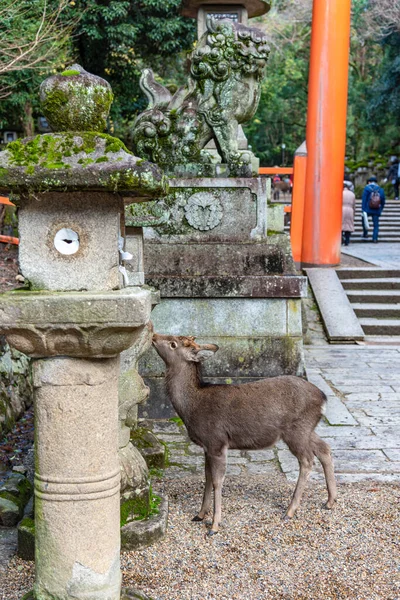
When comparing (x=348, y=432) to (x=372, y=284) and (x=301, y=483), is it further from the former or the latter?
(x=372, y=284)

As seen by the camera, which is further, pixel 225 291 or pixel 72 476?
pixel 225 291

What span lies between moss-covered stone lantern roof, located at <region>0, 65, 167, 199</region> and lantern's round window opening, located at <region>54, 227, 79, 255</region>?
0.68 ft

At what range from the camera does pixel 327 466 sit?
4.74 m

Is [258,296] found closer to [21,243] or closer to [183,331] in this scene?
[183,331]

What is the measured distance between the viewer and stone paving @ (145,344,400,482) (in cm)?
548

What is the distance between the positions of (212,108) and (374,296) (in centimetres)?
545

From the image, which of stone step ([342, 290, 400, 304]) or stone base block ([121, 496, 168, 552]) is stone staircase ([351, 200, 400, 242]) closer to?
stone step ([342, 290, 400, 304])

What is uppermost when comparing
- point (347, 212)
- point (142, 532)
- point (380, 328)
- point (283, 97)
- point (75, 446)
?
point (283, 97)

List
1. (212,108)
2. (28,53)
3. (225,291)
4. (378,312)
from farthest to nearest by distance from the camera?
1. (378,312)
2. (28,53)
3. (212,108)
4. (225,291)

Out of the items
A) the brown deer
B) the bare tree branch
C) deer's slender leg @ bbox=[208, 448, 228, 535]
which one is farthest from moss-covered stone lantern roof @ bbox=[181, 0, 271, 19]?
deer's slender leg @ bbox=[208, 448, 228, 535]

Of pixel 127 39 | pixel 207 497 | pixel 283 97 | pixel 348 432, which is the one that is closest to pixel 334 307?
pixel 348 432

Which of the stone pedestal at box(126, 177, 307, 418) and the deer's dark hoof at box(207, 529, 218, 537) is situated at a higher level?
the stone pedestal at box(126, 177, 307, 418)

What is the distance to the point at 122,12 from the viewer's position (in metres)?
17.8

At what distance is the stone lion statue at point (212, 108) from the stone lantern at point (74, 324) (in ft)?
14.2
